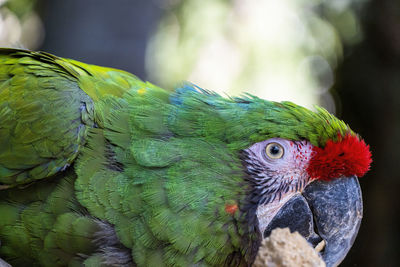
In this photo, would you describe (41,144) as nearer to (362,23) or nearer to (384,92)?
(384,92)

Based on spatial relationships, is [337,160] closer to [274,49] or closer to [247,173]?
[247,173]

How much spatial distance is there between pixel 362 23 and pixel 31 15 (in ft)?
12.6

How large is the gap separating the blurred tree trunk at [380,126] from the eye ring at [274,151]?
305 centimetres

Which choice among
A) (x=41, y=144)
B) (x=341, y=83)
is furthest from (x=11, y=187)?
(x=341, y=83)

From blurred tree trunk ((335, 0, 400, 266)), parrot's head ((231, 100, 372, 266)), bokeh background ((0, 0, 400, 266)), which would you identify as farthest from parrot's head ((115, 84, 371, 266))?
blurred tree trunk ((335, 0, 400, 266))

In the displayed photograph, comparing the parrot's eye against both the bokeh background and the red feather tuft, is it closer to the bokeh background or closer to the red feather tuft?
the red feather tuft

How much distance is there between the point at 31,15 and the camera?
15.9 ft

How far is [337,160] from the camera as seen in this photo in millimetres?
1576

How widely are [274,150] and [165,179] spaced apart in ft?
1.38

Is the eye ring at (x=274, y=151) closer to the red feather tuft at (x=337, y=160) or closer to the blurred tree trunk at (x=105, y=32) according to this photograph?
Result: the red feather tuft at (x=337, y=160)

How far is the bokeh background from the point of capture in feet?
10.8

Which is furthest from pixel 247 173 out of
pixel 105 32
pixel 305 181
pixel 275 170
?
pixel 105 32

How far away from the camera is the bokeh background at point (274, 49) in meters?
3.29

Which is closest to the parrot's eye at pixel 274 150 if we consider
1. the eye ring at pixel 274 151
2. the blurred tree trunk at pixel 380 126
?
the eye ring at pixel 274 151
